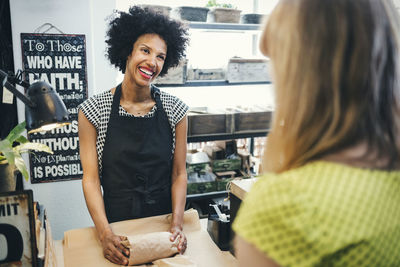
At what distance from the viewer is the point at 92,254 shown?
1.31m

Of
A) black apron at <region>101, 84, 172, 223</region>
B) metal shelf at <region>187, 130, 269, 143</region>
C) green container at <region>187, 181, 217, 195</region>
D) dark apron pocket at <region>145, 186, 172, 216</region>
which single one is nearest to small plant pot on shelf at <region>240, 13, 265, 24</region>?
metal shelf at <region>187, 130, 269, 143</region>

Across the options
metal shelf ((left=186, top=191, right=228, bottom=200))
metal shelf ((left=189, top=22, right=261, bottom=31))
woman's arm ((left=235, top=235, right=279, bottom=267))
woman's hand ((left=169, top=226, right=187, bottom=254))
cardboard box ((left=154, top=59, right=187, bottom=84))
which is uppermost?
metal shelf ((left=189, top=22, right=261, bottom=31))

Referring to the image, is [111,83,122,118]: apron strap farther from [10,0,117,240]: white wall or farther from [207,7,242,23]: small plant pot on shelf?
[207,7,242,23]: small plant pot on shelf

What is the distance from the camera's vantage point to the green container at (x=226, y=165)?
310cm

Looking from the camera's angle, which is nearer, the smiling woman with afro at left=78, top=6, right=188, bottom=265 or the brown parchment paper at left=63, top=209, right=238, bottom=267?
the brown parchment paper at left=63, top=209, right=238, bottom=267

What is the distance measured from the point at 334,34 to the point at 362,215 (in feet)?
0.95

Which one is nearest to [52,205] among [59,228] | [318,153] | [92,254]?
[59,228]

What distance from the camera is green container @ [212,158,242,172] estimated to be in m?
3.10

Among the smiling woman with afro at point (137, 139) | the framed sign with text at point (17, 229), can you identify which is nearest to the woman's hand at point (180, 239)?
the smiling woman with afro at point (137, 139)

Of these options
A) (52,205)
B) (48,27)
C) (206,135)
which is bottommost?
(52,205)

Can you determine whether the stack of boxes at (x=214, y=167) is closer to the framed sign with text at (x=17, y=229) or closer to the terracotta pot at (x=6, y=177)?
the terracotta pot at (x=6, y=177)

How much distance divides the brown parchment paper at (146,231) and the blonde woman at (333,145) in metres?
0.73

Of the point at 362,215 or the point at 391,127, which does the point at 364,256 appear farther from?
the point at 391,127

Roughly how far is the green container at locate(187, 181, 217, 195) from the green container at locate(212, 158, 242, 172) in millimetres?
142
